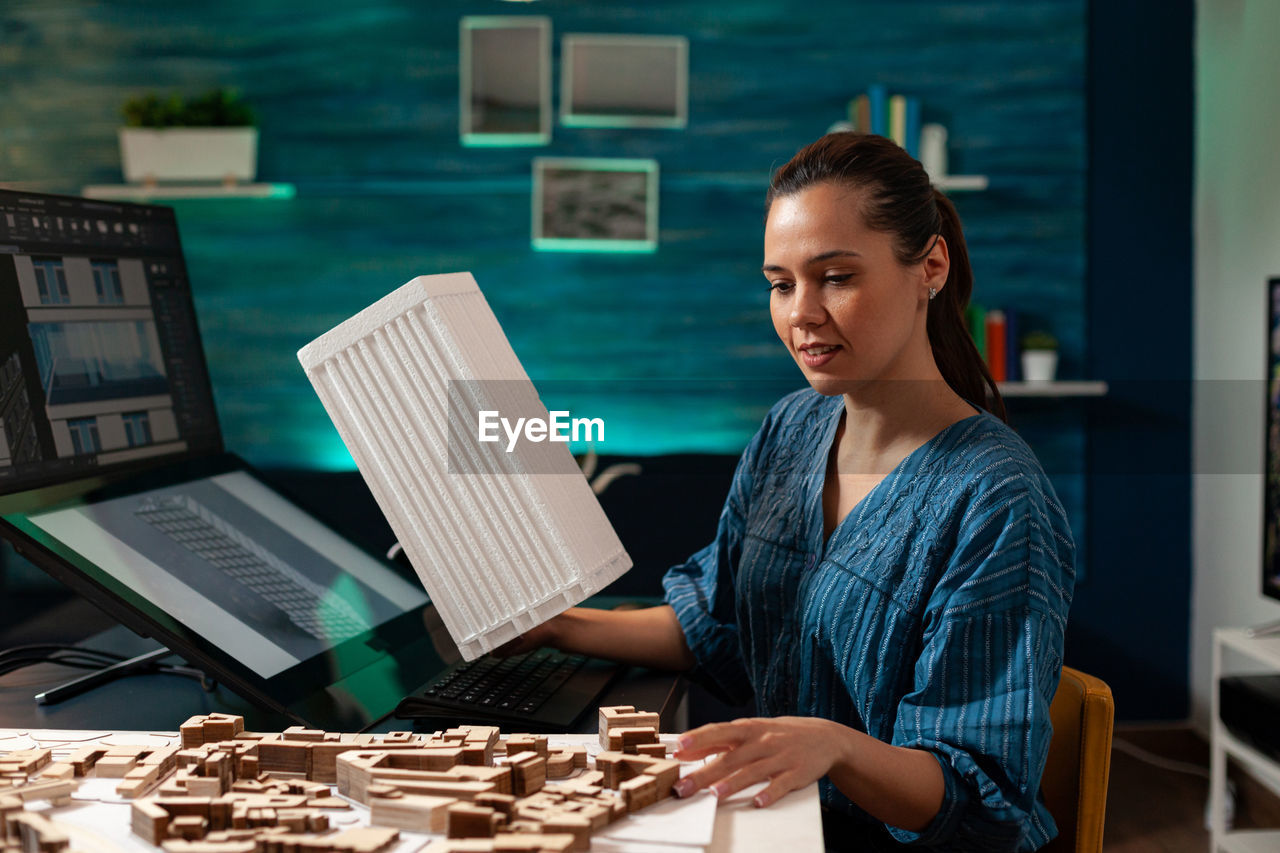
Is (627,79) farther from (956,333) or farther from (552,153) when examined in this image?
(956,333)

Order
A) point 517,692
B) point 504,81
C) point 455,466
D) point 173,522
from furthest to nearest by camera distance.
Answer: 1. point 504,81
2. point 173,522
3. point 517,692
4. point 455,466

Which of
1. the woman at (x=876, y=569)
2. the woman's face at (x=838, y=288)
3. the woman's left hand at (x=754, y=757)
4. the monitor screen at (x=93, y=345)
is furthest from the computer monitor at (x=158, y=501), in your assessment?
the woman's face at (x=838, y=288)

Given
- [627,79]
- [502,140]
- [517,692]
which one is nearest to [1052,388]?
[627,79]

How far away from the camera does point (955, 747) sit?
100cm

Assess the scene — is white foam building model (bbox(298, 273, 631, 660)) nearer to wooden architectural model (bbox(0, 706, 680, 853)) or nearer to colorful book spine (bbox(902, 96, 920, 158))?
wooden architectural model (bbox(0, 706, 680, 853))

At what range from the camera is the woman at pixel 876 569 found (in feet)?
3.24

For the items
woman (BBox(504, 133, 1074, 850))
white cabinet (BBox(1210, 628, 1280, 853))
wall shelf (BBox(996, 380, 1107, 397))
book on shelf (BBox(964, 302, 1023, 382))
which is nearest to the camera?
woman (BBox(504, 133, 1074, 850))

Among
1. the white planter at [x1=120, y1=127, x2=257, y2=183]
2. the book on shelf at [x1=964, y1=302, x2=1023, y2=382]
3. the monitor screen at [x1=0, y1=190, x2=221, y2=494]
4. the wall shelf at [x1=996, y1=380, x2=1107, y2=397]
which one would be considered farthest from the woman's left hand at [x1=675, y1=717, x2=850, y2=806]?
the white planter at [x1=120, y1=127, x2=257, y2=183]

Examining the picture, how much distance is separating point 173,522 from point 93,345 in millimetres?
246

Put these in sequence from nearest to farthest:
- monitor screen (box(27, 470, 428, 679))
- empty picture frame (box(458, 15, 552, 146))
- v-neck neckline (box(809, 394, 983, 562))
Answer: monitor screen (box(27, 470, 428, 679))
v-neck neckline (box(809, 394, 983, 562))
empty picture frame (box(458, 15, 552, 146))

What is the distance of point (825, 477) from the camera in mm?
1354

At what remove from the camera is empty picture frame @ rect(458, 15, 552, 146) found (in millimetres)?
3350

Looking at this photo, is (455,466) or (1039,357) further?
(1039,357)

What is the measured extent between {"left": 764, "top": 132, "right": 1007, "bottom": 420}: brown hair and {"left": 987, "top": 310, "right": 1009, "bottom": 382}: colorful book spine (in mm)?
2009
